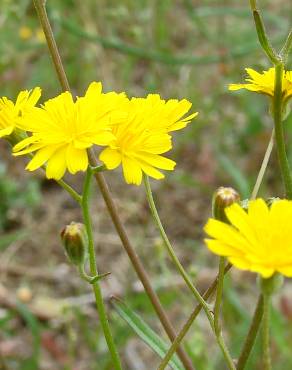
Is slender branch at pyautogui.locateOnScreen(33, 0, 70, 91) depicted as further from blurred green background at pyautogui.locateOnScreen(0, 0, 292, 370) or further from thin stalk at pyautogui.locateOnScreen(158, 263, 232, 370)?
blurred green background at pyautogui.locateOnScreen(0, 0, 292, 370)

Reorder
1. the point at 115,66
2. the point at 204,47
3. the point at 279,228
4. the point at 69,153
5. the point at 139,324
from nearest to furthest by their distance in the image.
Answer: the point at 279,228 < the point at 69,153 < the point at 139,324 < the point at 115,66 < the point at 204,47

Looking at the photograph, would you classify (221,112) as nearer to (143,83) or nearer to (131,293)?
(143,83)

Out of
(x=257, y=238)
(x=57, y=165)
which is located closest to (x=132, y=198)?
(x=57, y=165)

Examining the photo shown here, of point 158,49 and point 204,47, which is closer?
point 158,49

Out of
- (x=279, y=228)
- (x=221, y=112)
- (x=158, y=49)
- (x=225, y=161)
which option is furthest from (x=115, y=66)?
(x=279, y=228)

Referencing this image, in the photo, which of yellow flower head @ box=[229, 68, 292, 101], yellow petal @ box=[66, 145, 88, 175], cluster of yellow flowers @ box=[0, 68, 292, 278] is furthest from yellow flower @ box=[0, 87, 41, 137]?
yellow flower head @ box=[229, 68, 292, 101]

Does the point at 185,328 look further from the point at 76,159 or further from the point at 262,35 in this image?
the point at 262,35

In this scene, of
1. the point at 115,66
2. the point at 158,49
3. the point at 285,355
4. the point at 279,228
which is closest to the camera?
the point at 279,228
